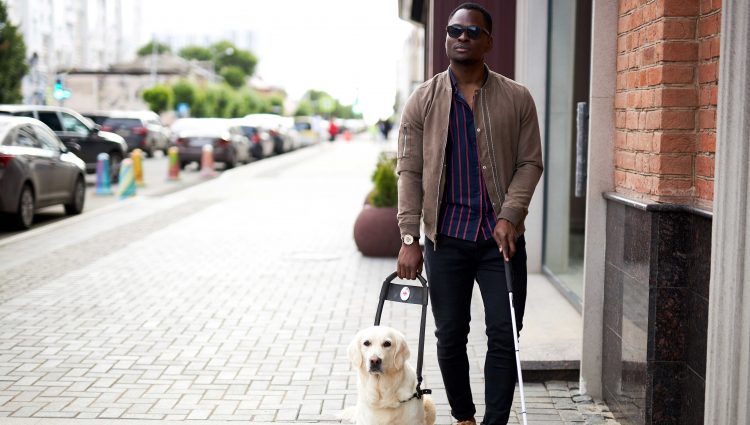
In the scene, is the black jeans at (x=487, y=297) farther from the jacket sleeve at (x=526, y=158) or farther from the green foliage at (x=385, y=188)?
the green foliage at (x=385, y=188)

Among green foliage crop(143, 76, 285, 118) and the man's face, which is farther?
green foliage crop(143, 76, 285, 118)

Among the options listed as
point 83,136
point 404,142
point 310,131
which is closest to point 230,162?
point 83,136

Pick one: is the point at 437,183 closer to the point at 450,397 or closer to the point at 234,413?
the point at 450,397

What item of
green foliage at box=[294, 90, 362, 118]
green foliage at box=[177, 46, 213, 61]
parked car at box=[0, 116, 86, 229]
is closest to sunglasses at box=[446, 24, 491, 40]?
parked car at box=[0, 116, 86, 229]

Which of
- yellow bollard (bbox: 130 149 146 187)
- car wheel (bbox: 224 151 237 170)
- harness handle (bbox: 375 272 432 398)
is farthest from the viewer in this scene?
car wheel (bbox: 224 151 237 170)

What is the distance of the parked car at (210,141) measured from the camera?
2825 centimetres

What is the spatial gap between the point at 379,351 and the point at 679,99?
1757 millimetres

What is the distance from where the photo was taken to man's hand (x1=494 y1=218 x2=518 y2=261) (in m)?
3.81

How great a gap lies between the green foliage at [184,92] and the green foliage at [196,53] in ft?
250

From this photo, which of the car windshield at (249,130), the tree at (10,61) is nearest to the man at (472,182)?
the car windshield at (249,130)

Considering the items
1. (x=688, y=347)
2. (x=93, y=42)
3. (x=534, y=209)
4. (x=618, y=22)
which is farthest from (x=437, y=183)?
(x=93, y=42)

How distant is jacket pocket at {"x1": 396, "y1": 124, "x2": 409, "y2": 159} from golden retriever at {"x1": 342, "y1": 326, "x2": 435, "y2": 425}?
0.79 meters

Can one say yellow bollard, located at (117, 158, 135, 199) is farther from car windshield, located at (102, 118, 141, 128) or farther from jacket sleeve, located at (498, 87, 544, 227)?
car windshield, located at (102, 118, 141, 128)

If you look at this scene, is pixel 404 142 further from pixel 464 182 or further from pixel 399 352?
pixel 399 352
